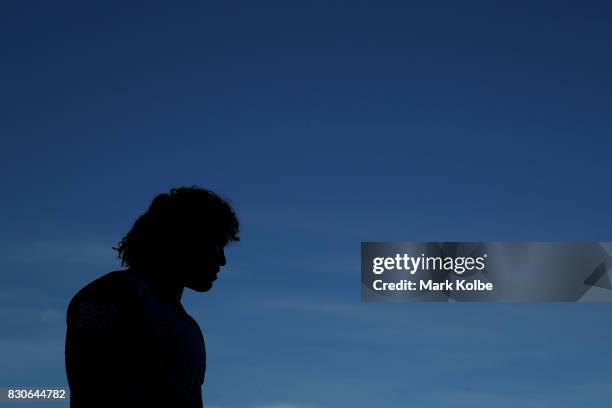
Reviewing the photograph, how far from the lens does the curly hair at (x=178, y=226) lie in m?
4.11

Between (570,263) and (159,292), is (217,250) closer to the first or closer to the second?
(159,292)

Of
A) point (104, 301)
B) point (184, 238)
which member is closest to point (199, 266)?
point (184, 238)

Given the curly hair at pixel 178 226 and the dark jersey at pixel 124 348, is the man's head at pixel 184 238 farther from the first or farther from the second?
the dark jersey at pixel 124 348

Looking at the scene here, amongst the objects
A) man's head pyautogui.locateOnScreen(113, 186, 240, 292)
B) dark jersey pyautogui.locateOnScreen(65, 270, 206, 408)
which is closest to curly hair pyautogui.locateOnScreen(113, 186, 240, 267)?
man's head pyautogui.locateOnScreen(113, 186, 240, 292)

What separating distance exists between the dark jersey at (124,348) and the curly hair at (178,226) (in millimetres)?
326

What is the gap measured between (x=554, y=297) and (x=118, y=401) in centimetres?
2293

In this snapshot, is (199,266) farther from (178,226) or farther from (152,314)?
(152,314)

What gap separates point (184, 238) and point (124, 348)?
704 mm

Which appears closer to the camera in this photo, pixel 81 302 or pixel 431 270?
pixel 81 302

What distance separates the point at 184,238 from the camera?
410 cm

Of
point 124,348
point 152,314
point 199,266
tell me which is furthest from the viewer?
point 199,266

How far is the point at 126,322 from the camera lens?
3584mm

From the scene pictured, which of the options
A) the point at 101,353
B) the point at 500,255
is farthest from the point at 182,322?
the point at 500,255

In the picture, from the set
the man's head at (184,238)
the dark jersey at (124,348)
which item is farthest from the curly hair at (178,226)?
the dark jersey at (124,348)
